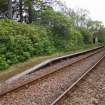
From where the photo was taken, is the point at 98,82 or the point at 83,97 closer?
the point at 83,97

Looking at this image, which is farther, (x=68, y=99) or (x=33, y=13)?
(x=33, y=13)

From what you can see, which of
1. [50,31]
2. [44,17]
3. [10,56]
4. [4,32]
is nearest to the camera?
[10,56]

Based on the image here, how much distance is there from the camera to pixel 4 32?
60.9 ft

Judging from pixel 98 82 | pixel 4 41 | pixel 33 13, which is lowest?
pixel 98 82

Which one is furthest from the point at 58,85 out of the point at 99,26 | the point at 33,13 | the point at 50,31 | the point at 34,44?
the point at 99,26

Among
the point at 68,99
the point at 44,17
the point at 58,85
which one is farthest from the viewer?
Answer: the point at 44,17

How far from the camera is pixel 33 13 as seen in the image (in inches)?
1523

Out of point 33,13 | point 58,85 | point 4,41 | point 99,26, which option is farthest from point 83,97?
point 99,26

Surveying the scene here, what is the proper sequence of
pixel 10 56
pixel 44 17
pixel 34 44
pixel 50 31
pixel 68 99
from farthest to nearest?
1. pixel 44 17
2. pixel 50 31
3. pixel 34 44
4. pixel 10 56
5. pixel 68 99

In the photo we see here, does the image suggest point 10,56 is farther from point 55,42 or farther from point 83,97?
point 55,42

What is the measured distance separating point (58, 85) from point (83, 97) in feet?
6.84

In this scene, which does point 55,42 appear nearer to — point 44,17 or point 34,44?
point 44,17

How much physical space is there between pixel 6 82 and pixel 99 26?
8280 cm

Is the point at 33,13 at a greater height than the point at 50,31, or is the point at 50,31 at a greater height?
the point at 33,13
